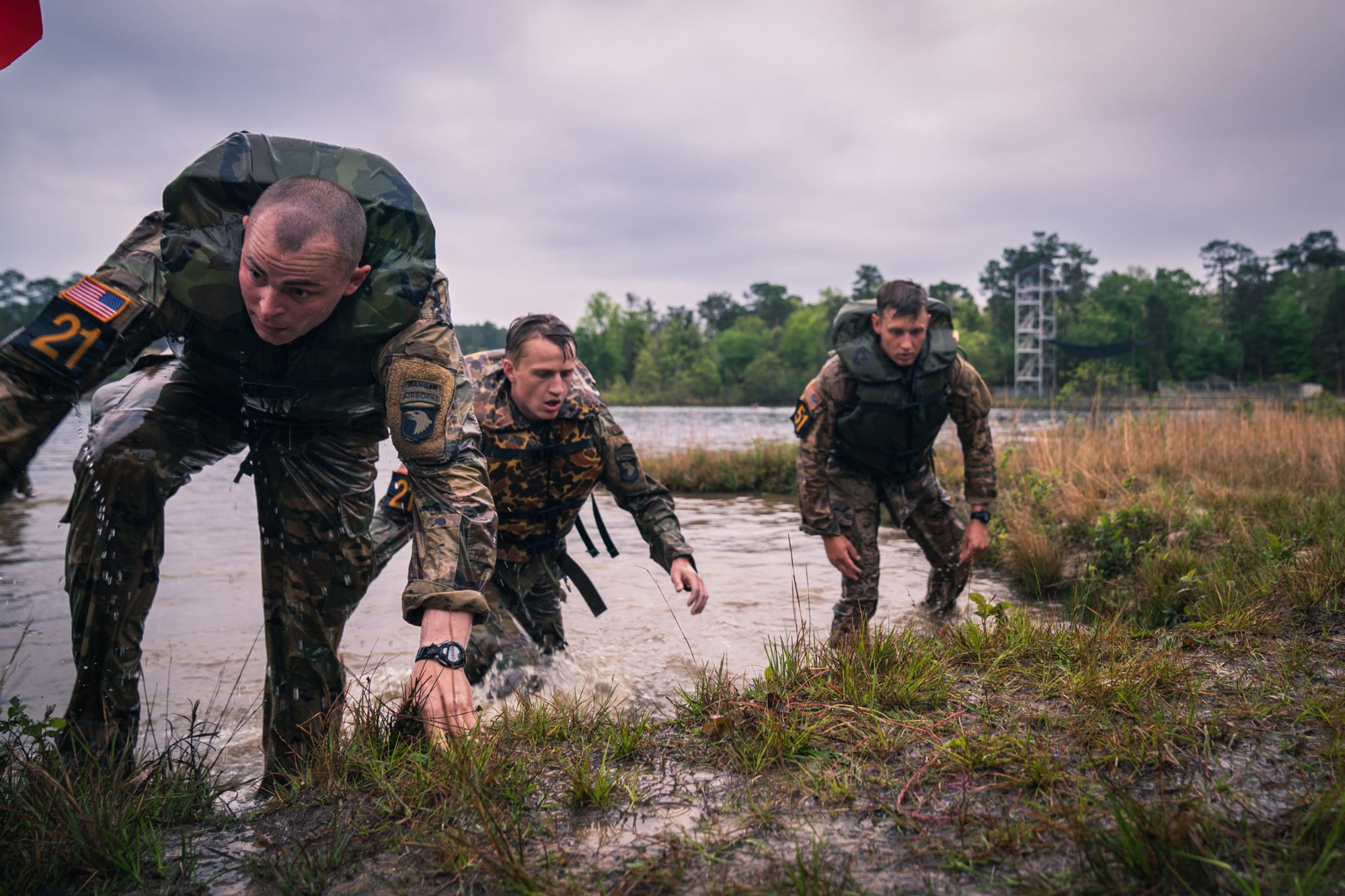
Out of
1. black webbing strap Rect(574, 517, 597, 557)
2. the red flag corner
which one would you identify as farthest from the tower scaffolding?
the red flag corner

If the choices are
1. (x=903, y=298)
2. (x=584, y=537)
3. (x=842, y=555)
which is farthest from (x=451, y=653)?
(x=903, y=298)

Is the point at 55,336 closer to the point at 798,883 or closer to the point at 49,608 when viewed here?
the point at 798,883

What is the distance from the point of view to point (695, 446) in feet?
51.6

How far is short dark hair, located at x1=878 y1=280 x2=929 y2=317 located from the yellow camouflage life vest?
1863 mm

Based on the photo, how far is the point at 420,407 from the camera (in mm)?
2488

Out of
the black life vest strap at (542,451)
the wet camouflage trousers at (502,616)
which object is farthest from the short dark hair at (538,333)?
the wet camouflage trousers at (502,616)

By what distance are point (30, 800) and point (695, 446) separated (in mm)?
13768

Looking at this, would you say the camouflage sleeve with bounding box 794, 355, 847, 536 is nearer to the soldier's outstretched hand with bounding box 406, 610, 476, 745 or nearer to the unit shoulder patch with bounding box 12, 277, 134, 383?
the soldier's outstretched hand with bounding box 406, 610, 476, 745

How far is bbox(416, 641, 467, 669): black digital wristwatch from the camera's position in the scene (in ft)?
7.50

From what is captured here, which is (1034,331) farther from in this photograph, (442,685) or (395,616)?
(442,685)

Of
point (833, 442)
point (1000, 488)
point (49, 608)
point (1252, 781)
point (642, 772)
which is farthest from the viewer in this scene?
point (1000, 488)

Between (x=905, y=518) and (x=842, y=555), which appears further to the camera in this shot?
(x=905, y=518)

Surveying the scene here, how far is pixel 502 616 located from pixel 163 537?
1.99 meters

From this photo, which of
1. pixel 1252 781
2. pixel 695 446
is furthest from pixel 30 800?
pixel 695 446
